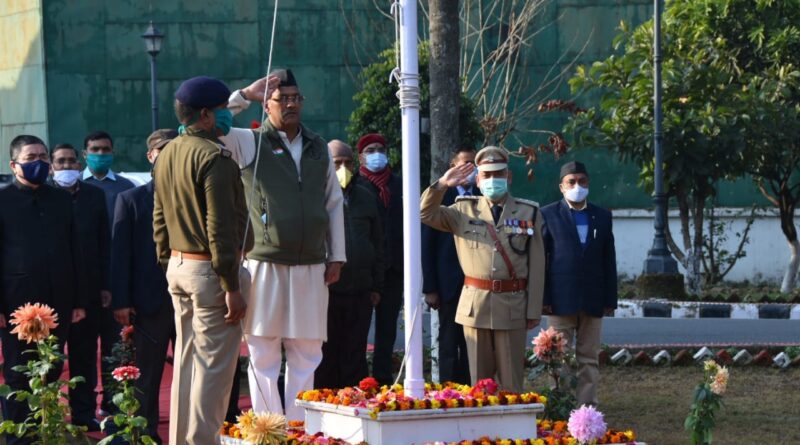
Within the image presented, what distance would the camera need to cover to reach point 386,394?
25.1ft

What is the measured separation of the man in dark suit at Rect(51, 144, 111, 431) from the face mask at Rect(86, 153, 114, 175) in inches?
27.1

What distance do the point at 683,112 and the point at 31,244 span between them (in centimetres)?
1296

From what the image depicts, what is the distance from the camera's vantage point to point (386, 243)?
10586mm

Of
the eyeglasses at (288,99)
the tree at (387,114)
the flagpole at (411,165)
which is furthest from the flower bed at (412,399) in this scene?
the tree at (387,114)

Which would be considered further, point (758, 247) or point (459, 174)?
point (758, 247)

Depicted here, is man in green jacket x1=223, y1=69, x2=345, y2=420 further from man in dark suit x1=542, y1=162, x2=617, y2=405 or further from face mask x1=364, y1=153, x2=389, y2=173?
face mask x1=364, y1=153, x2=389, y2=173

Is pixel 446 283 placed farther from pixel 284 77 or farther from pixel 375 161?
pixel 284 77

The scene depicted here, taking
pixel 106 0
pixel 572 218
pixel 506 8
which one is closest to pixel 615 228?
pixel 506 8

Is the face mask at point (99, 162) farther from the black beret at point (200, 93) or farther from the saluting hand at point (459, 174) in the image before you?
the black beret at point (200, 93)

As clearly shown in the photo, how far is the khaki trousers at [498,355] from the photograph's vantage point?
30.4 ft

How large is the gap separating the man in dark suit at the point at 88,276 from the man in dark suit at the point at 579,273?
9.65 feet

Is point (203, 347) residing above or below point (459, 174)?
below

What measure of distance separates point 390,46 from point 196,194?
1720cm

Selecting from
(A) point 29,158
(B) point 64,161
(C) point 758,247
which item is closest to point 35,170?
(A) point 29,158
